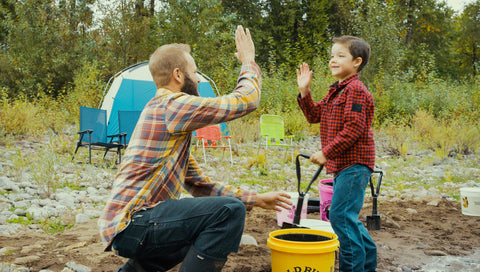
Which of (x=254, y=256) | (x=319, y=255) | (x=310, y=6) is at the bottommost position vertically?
(x=254, y=256)

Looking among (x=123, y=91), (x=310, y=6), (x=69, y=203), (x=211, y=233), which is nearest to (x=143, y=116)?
(x=211, y=233)

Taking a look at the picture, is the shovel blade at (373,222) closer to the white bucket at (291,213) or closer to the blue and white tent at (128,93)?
the white bucket at (291,213)

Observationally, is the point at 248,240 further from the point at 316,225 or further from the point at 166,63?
the point at 166,63

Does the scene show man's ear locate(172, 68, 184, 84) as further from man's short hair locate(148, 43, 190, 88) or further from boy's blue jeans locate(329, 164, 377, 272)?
boy's blue jeans locate(329, 164, 377, 272)

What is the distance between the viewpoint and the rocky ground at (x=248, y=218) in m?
2.83

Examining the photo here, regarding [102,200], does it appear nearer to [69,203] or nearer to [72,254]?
[69,203]

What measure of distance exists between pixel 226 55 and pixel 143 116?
1257 cm

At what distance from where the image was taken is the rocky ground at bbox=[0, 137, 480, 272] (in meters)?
2.83

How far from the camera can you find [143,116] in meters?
1.96

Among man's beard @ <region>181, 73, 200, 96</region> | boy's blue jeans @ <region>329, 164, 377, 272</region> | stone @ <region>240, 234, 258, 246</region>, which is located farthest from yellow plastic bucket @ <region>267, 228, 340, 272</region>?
stone @ <region>240, 234, 258, 246</region>

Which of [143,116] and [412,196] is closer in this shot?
[143,116]

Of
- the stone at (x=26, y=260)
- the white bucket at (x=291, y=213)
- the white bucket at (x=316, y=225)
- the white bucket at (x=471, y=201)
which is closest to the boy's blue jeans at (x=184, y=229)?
the stone at (x=26, y=260)

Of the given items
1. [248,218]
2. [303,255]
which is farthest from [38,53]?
[303,255]

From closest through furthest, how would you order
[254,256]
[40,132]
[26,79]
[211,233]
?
[211,233] → [254,256] → [40,132] → [26,79]
